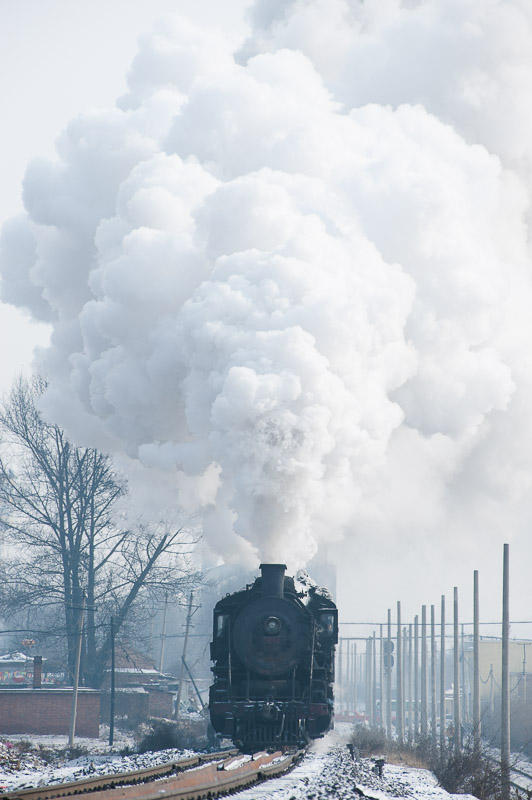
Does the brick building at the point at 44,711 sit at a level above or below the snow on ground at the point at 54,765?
below

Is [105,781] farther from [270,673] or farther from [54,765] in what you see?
[54,765]

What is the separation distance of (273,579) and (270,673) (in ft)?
5.08

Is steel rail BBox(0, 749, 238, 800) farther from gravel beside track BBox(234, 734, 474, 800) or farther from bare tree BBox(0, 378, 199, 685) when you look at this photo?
bare tree BBox(0, 378, 199, 685)

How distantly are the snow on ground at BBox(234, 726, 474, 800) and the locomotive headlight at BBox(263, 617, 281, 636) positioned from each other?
2.19 meters

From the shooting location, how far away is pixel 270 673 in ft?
52.7

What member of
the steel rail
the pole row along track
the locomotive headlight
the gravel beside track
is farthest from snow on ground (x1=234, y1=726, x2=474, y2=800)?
the locomotive headlight

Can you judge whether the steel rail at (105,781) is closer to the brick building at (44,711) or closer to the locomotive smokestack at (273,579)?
the locomotive smokestack at (273,579)

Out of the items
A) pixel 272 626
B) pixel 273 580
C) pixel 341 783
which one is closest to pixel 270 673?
pixel 272 626

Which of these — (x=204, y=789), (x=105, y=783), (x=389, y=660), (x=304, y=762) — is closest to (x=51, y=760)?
(x=304, y=762)

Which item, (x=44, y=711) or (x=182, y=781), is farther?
(x=44, y=711)

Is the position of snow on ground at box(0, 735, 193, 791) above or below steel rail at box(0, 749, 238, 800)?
below

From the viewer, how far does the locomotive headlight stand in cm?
1605

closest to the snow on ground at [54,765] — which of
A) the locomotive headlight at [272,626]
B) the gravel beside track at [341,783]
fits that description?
the gravel beside track at [341,783]

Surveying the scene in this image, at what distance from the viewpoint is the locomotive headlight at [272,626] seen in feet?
52.6
